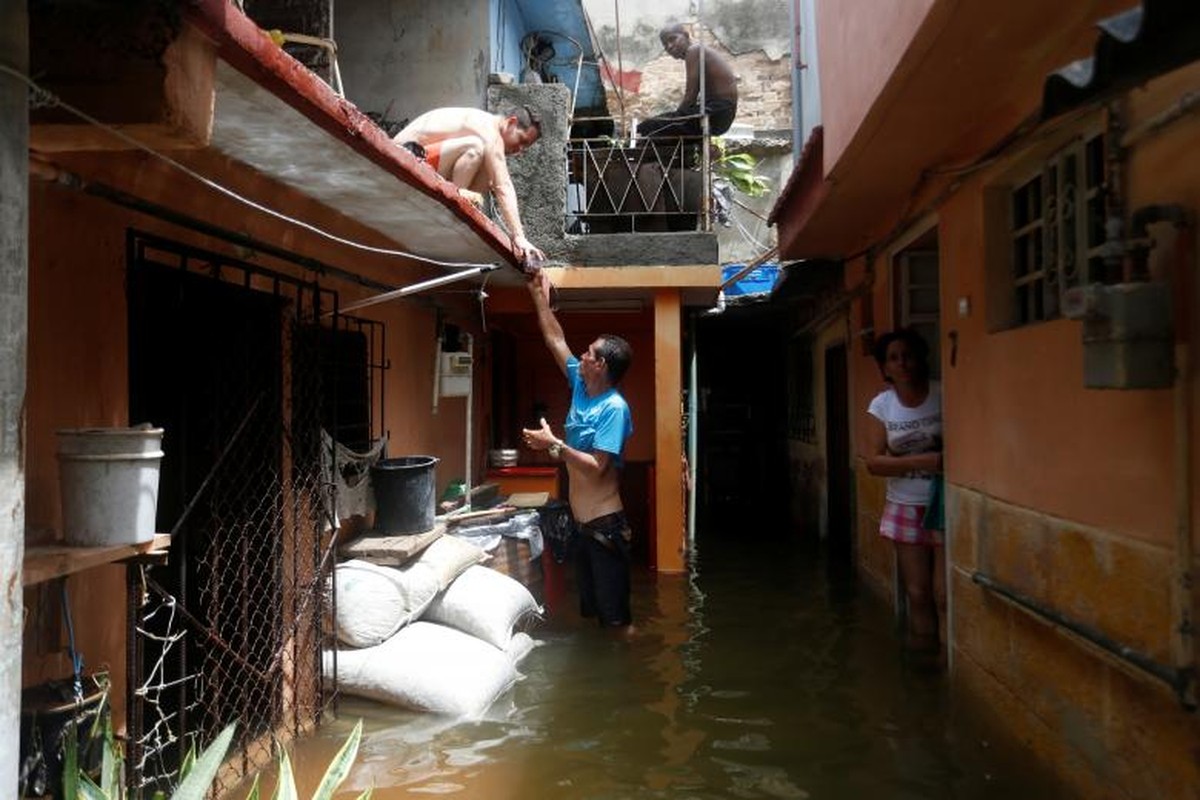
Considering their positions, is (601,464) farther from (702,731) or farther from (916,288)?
(916,288)

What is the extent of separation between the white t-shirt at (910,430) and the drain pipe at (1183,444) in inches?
104

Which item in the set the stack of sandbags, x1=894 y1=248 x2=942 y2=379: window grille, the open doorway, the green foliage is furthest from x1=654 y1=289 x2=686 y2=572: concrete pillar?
the green foliage

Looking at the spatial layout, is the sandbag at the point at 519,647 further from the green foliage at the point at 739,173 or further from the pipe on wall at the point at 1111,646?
the green foliage at the point at 739,173

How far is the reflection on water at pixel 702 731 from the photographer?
3.81m

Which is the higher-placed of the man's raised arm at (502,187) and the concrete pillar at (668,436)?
the man's raised arm at (502,187)

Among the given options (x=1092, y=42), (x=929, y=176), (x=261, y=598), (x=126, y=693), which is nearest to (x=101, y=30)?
(x=126, y=693)

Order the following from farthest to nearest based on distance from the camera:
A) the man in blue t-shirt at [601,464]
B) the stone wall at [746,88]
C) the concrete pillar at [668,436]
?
the stone wall at [746,88]
the concrete pillar at [668,436]
the man in blue t-shirt at [601,464]

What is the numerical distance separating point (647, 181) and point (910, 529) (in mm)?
4463

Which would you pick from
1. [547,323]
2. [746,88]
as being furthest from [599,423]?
[746,88]

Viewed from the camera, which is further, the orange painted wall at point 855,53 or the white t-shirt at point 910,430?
the white t-shirt at point 910,430

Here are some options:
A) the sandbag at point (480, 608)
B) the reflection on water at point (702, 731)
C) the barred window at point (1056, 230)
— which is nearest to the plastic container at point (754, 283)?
the reflection on water at point (702, 731)

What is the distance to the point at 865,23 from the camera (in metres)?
4.33

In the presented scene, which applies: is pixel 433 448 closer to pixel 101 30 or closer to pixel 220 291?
pixel 220 291

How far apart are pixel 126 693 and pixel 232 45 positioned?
2.17 metres
